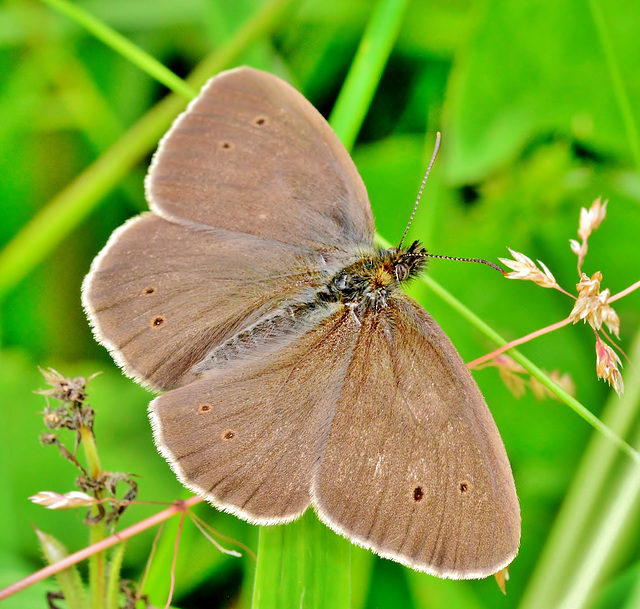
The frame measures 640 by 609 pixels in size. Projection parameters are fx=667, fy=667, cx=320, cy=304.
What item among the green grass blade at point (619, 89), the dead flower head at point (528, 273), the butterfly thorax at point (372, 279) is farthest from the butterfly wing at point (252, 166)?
the green grass blade at point (619, 89)

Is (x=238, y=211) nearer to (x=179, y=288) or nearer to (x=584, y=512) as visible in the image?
(x=179, y=288)

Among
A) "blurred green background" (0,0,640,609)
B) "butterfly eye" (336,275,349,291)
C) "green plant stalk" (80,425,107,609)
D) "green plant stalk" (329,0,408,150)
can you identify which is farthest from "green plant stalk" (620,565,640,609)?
"green plant stalk" (329,0,408,150)

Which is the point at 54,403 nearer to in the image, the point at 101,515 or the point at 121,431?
the point at 121,431

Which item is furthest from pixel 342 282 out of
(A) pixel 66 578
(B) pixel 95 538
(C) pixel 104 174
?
(C) pixel 104 174

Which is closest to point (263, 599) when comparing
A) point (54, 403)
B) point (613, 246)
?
point (54, 403)

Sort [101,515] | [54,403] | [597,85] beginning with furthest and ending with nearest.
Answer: [597,85]
[54,403]
[101,515]

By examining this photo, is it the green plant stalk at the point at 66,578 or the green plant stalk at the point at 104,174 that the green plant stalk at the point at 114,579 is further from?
the green plant stalk at the point at 104,174

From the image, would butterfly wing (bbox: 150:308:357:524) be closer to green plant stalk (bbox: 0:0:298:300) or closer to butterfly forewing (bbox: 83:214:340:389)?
butterfly forewing (bbox: 83:214:340:389)
